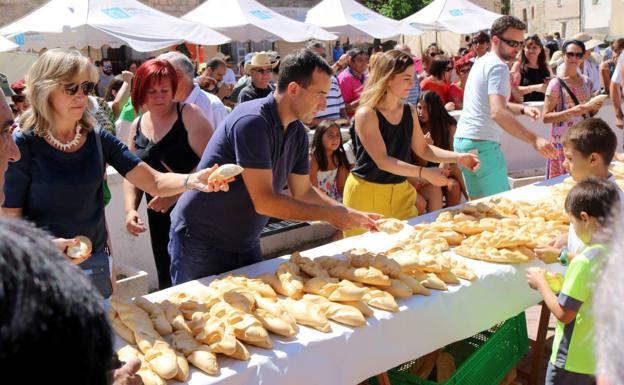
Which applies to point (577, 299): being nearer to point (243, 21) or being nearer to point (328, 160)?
point (328, 160)

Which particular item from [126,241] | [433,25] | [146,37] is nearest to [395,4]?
[433,25]

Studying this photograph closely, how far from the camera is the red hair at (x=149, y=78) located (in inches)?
139

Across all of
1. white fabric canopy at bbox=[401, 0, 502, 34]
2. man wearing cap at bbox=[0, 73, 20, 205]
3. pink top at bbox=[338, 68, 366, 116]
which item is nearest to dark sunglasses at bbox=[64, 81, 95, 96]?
man wearing cap at bbox=[0, 73, 20, 205]

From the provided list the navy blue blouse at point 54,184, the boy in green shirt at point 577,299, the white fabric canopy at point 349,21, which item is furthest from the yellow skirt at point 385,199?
the white fabric canopy at point 349,21

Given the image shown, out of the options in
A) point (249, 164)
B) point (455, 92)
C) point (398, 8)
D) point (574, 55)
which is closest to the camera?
point (249, 164)

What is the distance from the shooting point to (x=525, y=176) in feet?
26.8

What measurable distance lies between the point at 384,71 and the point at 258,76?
2.67 metres

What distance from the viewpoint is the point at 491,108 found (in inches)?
174

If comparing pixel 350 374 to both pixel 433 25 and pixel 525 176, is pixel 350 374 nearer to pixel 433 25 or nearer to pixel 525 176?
pixel 525 176

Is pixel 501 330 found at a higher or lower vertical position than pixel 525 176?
higher

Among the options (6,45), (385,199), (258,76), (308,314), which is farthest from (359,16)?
(308,314)

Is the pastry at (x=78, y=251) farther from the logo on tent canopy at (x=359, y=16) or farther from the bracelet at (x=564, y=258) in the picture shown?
the logo on tent canopy at (x=359, y=16)

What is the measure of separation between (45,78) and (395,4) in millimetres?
33476

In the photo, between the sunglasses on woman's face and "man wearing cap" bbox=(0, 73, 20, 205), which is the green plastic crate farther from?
the sunglasses on woman's face
